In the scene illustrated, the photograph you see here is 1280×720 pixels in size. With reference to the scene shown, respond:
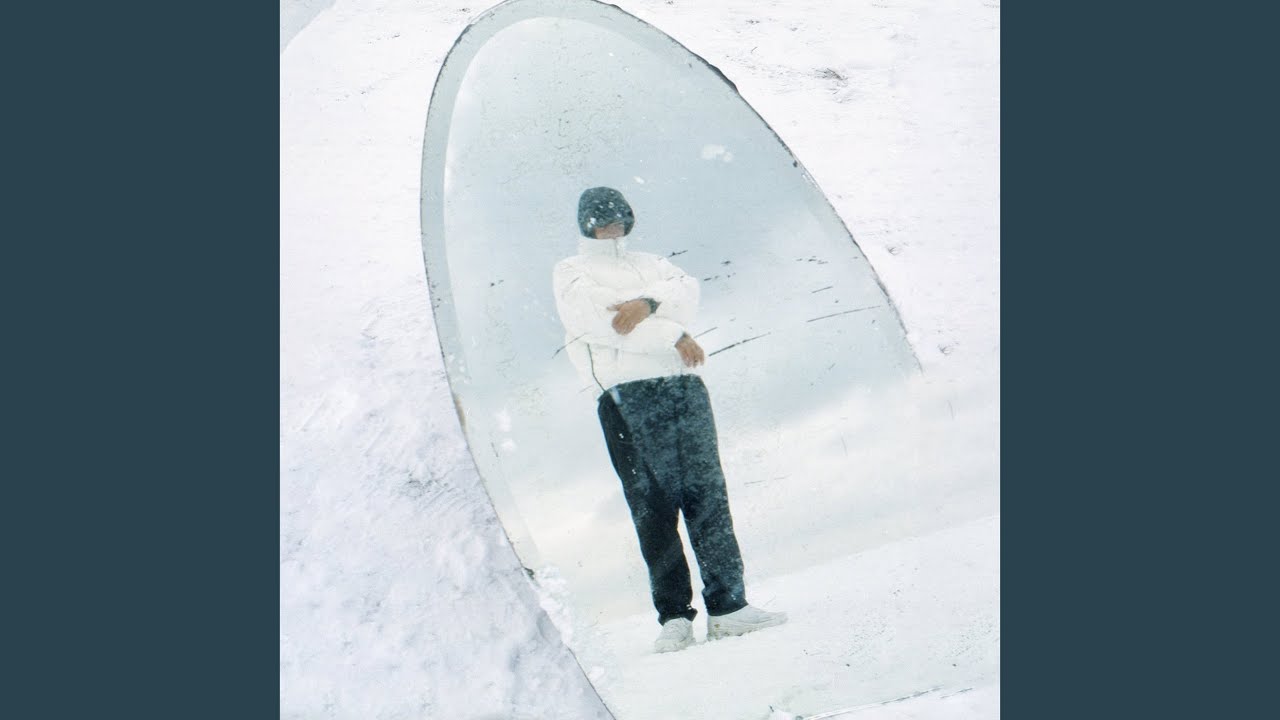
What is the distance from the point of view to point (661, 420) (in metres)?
1.89

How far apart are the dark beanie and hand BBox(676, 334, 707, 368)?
0.71ft

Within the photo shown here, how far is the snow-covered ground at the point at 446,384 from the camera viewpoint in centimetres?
191

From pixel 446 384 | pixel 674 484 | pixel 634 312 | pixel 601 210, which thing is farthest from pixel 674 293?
pixel 446 384

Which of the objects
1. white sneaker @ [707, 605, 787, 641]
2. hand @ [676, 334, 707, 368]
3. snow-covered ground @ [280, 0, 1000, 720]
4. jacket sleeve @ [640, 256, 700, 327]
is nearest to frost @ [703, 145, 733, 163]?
snow-covered ground @ [280, 0, 1000, 720]

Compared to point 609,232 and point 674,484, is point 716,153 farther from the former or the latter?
point 674,484

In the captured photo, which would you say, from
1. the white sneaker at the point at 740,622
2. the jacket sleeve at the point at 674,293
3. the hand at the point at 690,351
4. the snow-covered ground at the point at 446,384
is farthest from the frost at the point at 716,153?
the white sneaker at the point at 740,622

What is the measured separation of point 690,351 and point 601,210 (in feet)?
0.96

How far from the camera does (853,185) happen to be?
1.97 metres

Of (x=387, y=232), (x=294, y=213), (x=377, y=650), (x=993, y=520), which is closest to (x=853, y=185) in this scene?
(x=993, y=520)

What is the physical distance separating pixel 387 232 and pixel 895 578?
1102 mm

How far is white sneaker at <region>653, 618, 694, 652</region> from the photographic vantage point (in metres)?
1.90

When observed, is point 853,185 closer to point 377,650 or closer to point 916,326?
point 916,326

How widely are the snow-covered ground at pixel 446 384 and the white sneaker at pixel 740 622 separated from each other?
35 millimetres

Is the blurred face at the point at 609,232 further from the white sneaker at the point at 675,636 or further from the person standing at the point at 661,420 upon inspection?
the white sneaker at the point at 675,636
